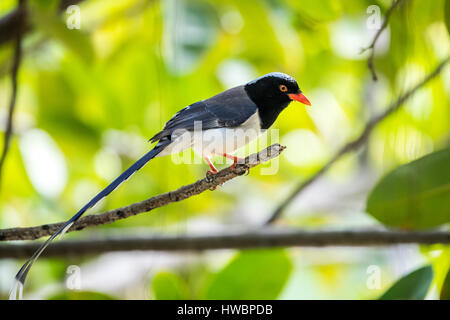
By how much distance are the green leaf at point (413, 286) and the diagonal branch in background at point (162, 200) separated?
0.45 meters

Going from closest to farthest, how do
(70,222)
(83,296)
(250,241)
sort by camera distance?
(70,222) → (83,296) → (250,241)

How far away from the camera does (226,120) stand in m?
0.91

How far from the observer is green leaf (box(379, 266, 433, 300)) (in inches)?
36.9

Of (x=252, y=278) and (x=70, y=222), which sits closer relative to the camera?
(x=70, y=222)

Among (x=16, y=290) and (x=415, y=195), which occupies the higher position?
(x=415, y=195)

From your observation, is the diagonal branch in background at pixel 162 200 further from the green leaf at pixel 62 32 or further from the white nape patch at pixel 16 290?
the green leaf at pixel 62 32

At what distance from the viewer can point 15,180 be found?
4.82 feet

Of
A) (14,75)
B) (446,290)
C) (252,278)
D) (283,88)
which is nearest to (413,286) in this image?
(446,290)

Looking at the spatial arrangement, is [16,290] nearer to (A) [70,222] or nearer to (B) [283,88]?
(A) [70,222]

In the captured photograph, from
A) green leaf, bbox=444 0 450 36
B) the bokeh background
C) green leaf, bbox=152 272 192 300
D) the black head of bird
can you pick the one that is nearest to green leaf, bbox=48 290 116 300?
the bokeh background

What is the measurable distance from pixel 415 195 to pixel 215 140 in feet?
1.42

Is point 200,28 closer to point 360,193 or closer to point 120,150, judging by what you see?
point 120,150

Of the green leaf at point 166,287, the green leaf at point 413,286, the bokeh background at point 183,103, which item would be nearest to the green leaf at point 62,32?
the bokeh background at point 183,103

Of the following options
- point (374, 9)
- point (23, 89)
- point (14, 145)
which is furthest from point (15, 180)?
point (374, 9)
